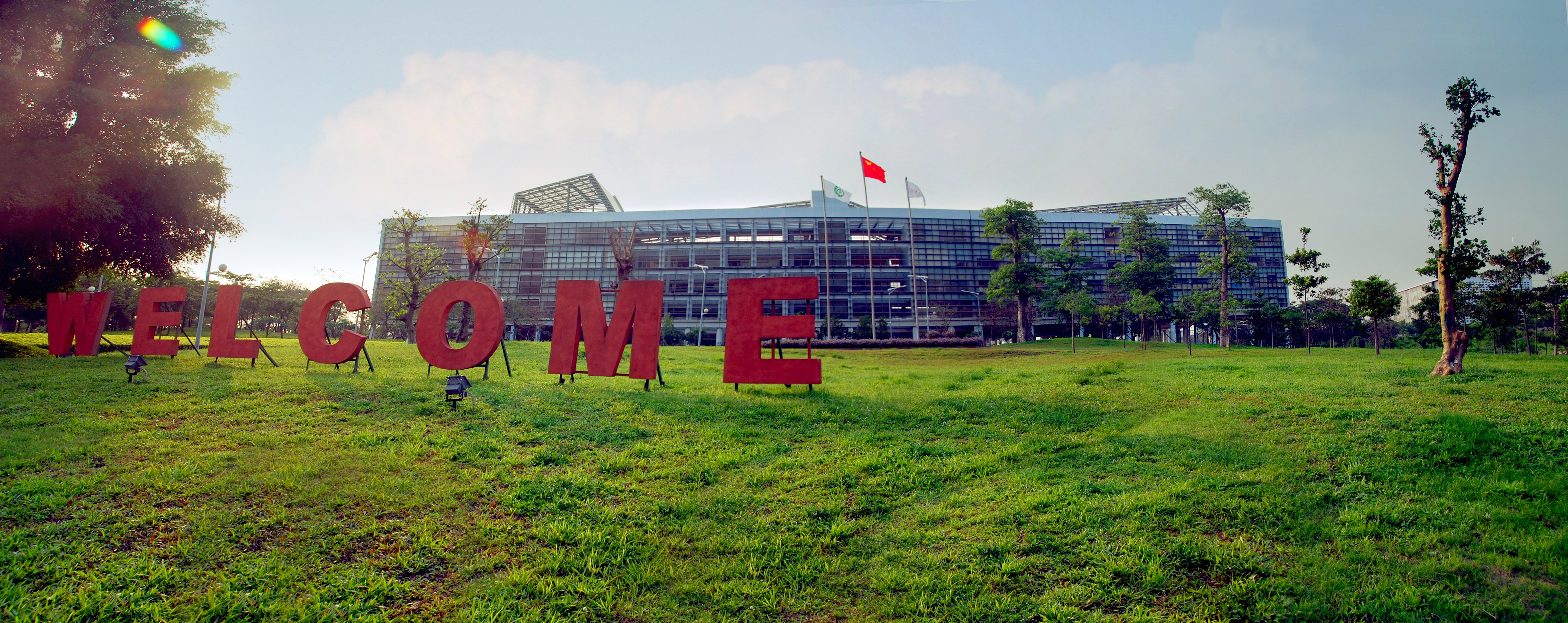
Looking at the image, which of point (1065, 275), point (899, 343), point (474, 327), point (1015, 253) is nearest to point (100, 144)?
point (474, 327)

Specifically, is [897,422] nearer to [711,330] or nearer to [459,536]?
[459,536]

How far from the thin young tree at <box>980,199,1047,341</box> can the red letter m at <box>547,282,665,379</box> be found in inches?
1378

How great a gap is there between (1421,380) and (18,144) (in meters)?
39.3

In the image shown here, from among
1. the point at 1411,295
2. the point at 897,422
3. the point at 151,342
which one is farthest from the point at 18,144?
the point at 1411,295

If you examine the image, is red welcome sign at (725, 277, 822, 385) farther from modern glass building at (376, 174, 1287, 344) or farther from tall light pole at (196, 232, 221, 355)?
modern glass building at (376, 174, 1287, 344)

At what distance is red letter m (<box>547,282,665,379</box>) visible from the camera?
13320 millimetres

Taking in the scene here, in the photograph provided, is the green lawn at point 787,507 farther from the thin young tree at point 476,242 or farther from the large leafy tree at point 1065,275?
the large leafy tree at point 1065,275

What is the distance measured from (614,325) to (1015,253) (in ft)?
125

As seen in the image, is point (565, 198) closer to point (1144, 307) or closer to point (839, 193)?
point (839, 193)

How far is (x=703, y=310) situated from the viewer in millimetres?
72125

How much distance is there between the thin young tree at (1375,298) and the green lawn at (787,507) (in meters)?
15.9

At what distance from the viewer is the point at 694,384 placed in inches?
579

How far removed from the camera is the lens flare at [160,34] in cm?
2175

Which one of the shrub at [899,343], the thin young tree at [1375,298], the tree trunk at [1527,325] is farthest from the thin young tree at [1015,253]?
the tree trunk at [1527,325]
